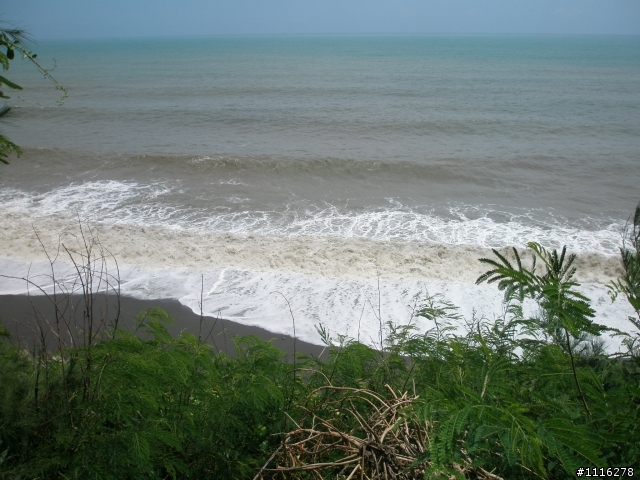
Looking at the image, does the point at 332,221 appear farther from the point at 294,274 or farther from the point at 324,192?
the point at 294,274

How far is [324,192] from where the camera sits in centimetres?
1742

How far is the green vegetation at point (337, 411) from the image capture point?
1.99 metres

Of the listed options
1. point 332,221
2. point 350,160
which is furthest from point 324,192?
point 350,160

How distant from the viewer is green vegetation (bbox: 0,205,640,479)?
6.51 feet

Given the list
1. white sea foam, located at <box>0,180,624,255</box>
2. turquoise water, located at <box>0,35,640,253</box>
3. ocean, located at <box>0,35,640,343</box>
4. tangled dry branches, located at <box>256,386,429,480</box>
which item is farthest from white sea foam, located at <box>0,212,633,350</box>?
tangled dry branches, located at <box>256,386,429,480</box>

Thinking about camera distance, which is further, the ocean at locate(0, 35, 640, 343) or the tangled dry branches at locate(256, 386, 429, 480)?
the ocean at locate(0, 35, 640, 343)

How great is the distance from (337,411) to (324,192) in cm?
1441

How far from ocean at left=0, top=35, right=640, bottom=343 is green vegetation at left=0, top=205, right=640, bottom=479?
0.96m

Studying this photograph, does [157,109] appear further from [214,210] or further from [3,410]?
[3,410]

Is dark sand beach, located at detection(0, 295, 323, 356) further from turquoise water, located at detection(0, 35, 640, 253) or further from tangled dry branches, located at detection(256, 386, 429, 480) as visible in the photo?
tangled dry branches, located at detection(256, 386, 429, 480)

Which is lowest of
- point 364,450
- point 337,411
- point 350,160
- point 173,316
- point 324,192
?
point 173,316

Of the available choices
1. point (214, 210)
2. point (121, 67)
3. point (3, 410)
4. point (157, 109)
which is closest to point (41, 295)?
point (214, 210)

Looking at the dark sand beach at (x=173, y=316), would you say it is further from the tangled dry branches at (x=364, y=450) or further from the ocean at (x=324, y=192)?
the tangled dry branches at (x=364, y=450)

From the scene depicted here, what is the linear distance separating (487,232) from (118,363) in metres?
12.1
